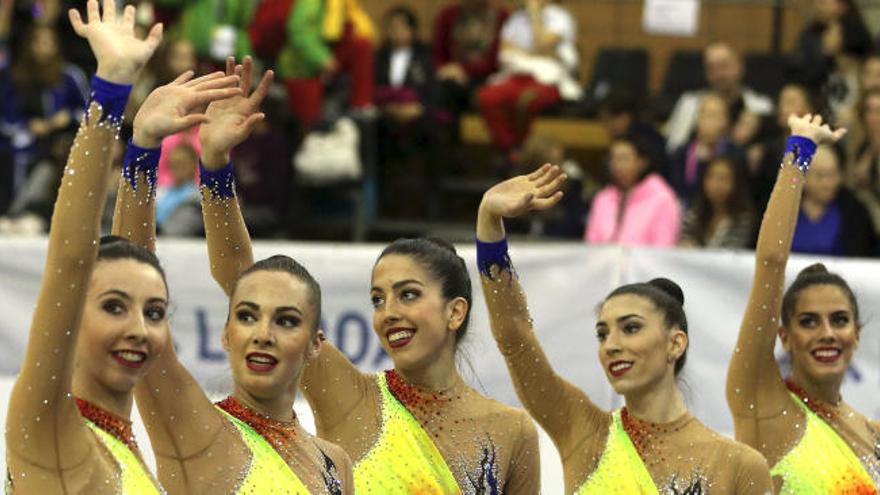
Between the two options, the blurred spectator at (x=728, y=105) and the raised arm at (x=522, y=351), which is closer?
the raised arm at (x=522, y=351)

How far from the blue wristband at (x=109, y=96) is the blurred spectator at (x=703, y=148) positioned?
5.51 m

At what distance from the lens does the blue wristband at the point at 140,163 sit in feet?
13.3

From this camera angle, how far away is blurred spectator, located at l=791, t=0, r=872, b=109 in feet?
31.2

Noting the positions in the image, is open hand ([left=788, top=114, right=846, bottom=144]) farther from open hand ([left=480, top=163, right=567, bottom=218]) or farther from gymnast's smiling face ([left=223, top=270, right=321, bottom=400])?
gymnast's smiling face ([left=223, top=270, right=321, bottom=400])

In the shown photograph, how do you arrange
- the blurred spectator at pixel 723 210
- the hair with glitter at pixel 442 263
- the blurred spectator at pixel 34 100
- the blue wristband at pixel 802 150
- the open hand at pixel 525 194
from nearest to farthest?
the open hand at pixel 525 194
the hair with glitter at pixel 442 263
the blue wristband at pixel 802 150
the blurred spectator at pixel 723 210
the blurred spectator at pixel 34 100

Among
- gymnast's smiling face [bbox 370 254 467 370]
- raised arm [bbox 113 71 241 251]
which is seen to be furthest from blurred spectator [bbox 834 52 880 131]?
raised arm [bbox 113 71 241 251]

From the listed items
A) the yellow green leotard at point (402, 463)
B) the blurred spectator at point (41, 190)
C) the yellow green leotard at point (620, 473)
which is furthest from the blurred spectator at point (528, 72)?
the yellow green leotard at point (402, 463)

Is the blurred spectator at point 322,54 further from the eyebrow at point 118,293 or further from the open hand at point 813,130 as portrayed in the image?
the eyebrow at point 118,293

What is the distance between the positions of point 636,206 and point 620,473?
3.50 m

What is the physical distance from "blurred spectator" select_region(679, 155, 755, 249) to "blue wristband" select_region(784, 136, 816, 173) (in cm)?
285

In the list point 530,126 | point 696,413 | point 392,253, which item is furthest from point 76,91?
point 392,253

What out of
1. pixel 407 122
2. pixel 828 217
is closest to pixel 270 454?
pixel 828 217

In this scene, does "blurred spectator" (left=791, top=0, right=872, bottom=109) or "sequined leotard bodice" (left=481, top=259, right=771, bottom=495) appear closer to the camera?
"sequined leotard bodice" (left=481, top=259, right=771, bottom=495)

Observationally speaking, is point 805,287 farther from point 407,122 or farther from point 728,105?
point 407,122
